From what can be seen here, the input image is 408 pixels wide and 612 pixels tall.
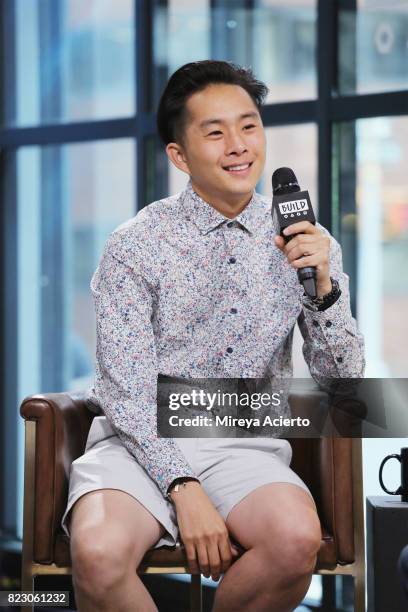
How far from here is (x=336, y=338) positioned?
2.02m

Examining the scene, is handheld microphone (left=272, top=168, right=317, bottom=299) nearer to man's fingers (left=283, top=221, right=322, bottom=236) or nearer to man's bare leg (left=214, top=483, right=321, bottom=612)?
man's fingers (left=283, top=221, right=322, bottom=236)

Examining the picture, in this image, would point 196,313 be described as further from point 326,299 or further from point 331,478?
point 331,478

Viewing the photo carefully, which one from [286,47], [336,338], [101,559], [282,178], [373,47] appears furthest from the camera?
[286,47]

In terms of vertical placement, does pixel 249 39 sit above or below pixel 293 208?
above

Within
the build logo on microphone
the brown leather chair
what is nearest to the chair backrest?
the brown leather chair

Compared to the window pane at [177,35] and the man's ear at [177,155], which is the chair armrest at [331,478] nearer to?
the man's ear at [177,155]

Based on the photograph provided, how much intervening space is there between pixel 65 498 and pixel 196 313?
0.52 metres

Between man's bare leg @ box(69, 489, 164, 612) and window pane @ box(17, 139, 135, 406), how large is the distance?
201cm

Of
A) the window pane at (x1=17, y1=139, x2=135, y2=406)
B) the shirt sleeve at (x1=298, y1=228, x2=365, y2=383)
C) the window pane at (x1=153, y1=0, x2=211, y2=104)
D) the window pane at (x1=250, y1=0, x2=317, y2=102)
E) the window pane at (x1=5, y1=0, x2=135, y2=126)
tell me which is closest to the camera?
the shirt sleeve at (x1=298, y1=228, x2=365, y2=383)

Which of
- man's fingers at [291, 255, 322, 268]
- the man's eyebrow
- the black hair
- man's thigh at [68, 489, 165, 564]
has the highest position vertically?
the black hair

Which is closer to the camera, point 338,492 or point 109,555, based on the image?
point 109,555

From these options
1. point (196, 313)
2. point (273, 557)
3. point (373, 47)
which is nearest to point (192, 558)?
point (273, 557)

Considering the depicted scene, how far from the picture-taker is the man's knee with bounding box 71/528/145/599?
179 cm

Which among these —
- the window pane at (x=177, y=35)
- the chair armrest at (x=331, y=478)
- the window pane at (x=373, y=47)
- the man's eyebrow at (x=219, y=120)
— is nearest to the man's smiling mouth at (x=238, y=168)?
the man's eyebrow at (x=219, y=120)
